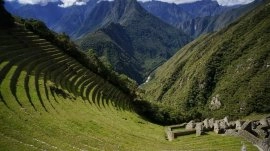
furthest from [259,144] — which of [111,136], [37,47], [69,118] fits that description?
[37,47]

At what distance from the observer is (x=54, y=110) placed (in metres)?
51.5

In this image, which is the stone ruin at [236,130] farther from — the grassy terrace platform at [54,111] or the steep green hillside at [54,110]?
the grassy terrace platform at [54,111]

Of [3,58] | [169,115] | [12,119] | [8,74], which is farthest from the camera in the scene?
[169,115]

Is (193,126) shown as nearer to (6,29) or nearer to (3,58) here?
(3,58)

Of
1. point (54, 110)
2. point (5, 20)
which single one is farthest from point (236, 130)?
point (5, 20)

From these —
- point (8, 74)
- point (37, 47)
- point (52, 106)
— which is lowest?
point (52, 106)

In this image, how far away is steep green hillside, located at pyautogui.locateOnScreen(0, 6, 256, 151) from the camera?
37750 millimetres

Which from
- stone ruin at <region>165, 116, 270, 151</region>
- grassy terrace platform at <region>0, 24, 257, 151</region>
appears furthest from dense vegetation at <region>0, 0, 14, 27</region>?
stone ruin at <region>165, 116, 270, 151</region>

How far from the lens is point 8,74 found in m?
56.6

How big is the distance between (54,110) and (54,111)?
55 centimetres

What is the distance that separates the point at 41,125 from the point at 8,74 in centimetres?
1838

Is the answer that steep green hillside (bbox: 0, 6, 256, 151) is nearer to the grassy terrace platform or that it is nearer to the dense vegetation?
the grassy terrace platform

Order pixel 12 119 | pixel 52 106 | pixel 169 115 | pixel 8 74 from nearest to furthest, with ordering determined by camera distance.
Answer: pixel 12 119 < pixel 52 106 < pixel 8 74 < pixel 169 115

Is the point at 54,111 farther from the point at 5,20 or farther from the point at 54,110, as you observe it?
the point at 5,20
